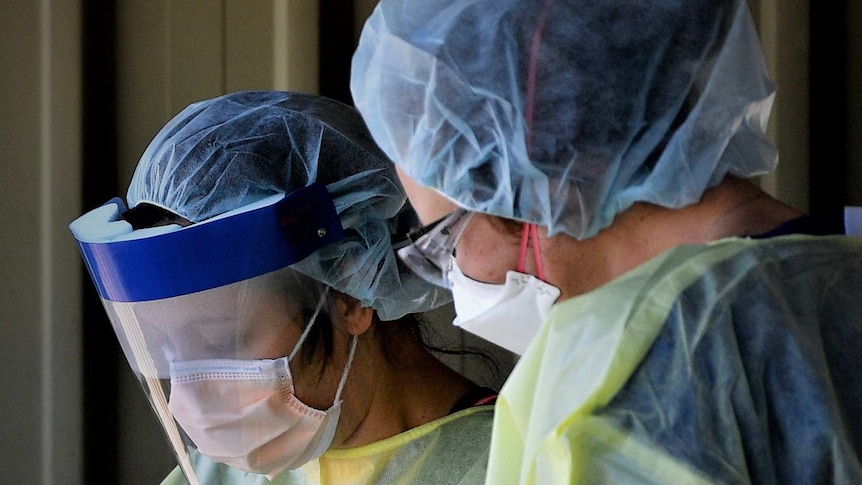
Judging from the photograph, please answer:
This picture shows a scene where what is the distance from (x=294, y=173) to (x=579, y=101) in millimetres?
512

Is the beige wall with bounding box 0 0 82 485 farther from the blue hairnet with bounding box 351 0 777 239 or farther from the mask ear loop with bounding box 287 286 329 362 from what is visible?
the blue hairnet with bounding box 351 0 777 239

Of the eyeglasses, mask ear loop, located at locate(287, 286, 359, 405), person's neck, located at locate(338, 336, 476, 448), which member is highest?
the eyeglasses

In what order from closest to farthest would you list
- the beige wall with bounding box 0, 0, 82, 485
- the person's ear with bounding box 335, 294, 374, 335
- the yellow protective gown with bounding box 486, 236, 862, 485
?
1. the yellow protective gown with bounding box 486, 236, 862, 485
2. the person's ear with bounding box 335, 294, 374, 335
3. the beige wall with bounding box 0, 0, 82, 485

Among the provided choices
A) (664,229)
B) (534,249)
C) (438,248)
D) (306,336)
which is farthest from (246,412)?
(664,229)

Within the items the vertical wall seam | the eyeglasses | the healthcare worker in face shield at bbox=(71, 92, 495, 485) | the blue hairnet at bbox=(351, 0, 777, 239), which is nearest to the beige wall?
the vertical wall seam

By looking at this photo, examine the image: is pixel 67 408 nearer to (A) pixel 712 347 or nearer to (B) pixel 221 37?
(B) pixel 221 37

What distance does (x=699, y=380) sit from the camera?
23.8 inches

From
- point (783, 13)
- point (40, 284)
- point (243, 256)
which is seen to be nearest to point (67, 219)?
point (40, 284)

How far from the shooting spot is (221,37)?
1.87m

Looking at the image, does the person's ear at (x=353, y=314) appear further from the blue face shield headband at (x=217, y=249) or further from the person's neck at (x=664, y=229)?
the person's neck at (x=664, y=229)

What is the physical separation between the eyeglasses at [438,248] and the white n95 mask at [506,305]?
0.02 meters

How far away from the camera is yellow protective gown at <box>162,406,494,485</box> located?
51.3 inches

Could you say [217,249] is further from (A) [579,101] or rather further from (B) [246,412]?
(A) [579,101]

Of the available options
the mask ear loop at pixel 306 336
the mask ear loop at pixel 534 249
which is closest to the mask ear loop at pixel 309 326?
the mask ear loop at pixel 306 336
